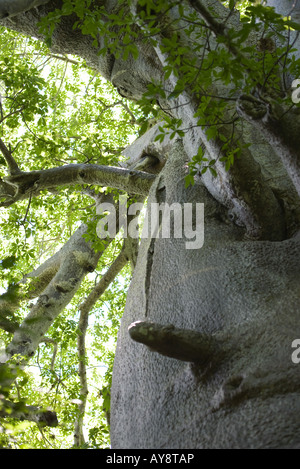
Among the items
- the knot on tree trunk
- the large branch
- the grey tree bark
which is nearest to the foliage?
the large branch

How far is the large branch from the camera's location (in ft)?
11.9

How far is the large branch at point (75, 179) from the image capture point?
3631mm

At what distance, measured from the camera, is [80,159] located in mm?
5145

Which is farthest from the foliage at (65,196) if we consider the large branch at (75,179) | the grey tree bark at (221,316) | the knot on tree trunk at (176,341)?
the knot on tree trunk at (176,341)

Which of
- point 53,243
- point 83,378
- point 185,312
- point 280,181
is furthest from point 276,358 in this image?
point 53,243

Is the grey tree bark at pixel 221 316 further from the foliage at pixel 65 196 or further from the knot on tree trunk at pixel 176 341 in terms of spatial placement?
the foliage at pixel 65 196

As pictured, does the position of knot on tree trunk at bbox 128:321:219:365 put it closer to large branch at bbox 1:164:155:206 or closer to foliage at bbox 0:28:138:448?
large branch at bbox 1:164:155:206

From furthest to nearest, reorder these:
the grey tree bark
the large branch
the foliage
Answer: the foliage, the large branch, the grey tree bark

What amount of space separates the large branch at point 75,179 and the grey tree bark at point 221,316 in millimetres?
943

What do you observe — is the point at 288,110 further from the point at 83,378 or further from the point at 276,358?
the point at 83,378

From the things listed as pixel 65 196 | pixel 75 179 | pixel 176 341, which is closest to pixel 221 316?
pixel 176 341

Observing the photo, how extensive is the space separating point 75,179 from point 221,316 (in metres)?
2.24

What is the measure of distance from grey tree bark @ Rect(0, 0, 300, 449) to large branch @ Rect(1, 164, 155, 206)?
943mm

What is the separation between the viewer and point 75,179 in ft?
12.7
